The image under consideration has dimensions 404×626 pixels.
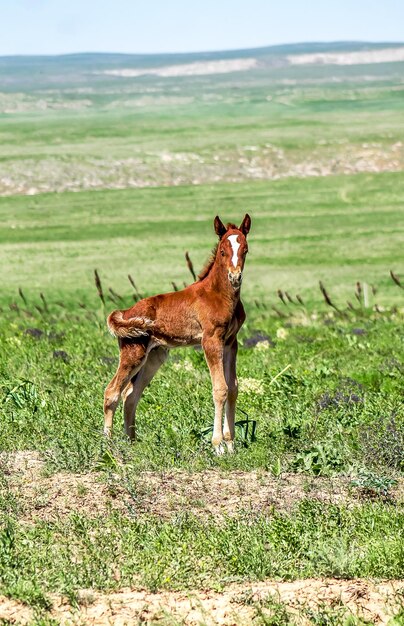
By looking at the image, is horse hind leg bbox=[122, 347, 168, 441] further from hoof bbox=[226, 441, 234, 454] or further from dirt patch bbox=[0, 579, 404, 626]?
A: dirt patch bbox=[0, 579, 404, 626]

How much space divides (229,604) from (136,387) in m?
4.57

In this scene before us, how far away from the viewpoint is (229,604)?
7711 mm

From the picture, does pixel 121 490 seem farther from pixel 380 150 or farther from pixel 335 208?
pixel 380 150

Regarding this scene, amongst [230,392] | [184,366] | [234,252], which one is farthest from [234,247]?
[184,366]

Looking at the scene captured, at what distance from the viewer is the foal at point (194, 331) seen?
454 inches

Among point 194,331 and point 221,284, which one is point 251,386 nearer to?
point 194,331

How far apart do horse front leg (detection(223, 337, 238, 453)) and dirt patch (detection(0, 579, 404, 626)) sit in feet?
10.7

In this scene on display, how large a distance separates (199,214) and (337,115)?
46964 millimetres

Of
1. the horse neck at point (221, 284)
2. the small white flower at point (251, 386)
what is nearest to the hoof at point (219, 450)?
the horse neck at point (221, 284)

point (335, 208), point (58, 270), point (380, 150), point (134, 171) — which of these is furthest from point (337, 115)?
point (58, 270)

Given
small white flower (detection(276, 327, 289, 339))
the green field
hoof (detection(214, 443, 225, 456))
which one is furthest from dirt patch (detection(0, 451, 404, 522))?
small white flower (detection(276, 327, 289, 339))

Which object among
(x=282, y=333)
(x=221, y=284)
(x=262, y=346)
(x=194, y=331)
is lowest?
(x=282, y=333)

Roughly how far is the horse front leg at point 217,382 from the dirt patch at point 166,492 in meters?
0.72

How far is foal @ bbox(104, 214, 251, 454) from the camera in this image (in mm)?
11539
